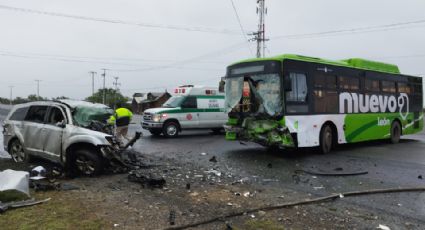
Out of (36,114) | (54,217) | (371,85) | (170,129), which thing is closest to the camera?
(54,217)

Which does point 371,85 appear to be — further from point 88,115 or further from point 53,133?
point 53,133

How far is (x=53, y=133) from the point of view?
866cm

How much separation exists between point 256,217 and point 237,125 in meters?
7.13

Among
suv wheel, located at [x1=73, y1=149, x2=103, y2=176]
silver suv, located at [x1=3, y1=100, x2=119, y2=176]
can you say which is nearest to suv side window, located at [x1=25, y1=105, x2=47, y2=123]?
silver suv, located at [x1=3, y1=100, x2=119, y2=176]

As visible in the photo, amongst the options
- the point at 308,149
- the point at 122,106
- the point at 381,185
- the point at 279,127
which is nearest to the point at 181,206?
the point at 381,185

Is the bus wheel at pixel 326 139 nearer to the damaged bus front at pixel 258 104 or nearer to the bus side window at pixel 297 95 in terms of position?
the bus side window at pixel 297 95

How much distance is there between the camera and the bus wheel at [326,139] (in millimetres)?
12766

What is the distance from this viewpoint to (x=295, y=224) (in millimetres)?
5281

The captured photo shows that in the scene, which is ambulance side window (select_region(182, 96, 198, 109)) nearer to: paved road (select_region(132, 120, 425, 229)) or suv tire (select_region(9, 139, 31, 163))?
paved road (select_region(132, 120, 425, 229))

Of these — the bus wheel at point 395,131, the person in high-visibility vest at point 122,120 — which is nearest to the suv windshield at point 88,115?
the person in high-visibility vest at point 122,120

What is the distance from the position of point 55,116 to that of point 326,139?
28.4ft

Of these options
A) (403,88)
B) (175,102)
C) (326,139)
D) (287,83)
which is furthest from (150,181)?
(403,88)

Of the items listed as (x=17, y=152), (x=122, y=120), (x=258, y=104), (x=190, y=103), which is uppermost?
(x=190, y=103)

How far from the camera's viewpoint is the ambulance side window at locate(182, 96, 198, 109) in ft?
60.8
